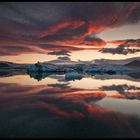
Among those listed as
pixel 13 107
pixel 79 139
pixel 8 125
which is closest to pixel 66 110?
pixel 13 107

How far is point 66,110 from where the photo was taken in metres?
8.79

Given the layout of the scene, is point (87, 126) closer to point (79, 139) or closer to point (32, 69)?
point (79, 139)

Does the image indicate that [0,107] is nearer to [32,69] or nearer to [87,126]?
[87,126]

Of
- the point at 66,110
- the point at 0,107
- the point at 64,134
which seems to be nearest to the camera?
the point at 64,134

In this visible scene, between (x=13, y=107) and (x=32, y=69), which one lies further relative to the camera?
(x=32, y=69)

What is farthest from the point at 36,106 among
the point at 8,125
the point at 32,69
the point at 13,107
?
the point at 32,69

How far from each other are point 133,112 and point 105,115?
→ 3.48 ft

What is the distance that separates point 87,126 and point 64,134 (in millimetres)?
884

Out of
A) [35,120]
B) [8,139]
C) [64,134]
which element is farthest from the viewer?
[35,120]

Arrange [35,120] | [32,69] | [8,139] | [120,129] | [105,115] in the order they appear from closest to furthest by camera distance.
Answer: [8,139] → [120,129] → [35,120] → [105,115] → [32,69]

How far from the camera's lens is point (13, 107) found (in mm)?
9336

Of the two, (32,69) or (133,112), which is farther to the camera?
(32,69)

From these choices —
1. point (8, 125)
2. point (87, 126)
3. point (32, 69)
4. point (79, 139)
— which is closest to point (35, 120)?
point (8, 125)

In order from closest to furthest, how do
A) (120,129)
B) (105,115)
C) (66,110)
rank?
(120,129), (105,115), (66,110)
